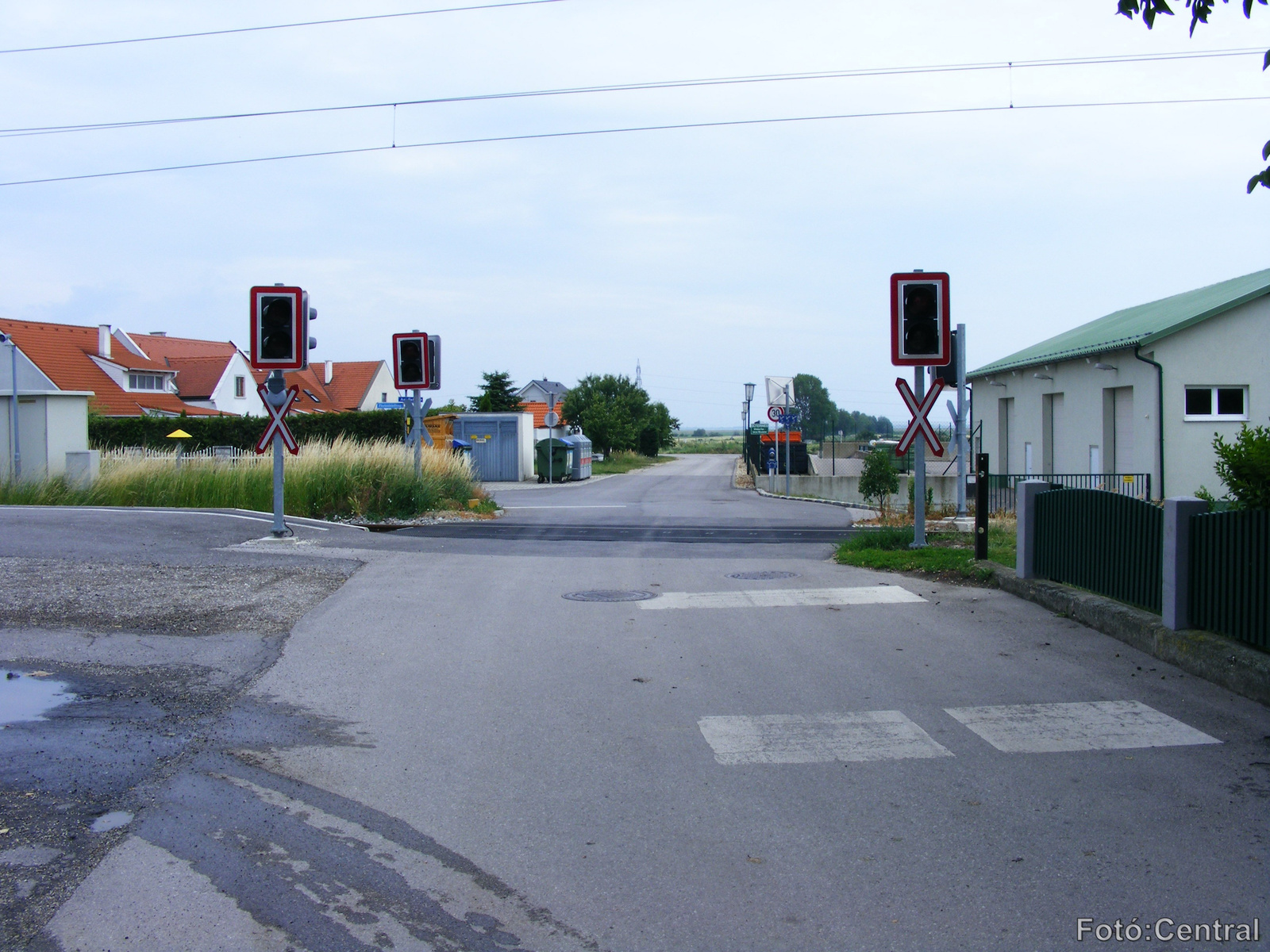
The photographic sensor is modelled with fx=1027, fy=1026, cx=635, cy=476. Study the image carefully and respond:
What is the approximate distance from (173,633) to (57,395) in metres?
19.2

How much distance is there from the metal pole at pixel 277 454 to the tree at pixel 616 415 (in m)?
51.1

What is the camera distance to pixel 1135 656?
7.30m

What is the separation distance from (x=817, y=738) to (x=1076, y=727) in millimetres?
1465

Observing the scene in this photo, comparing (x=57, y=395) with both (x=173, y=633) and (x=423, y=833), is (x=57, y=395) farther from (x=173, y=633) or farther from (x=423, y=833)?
(x=423, y=833)

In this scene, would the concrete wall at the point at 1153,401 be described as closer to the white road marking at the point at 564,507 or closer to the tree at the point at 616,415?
the white road marking at the point at 564,507

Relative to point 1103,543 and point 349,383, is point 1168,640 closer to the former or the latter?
point 1103,543

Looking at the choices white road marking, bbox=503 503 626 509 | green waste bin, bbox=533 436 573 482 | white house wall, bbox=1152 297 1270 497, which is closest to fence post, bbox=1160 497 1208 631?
white house wall, bbox=1152 297 1270 497

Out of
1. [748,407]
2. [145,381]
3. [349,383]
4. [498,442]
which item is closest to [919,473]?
[498,442]

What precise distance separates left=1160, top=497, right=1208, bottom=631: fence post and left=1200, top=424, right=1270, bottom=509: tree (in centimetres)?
45

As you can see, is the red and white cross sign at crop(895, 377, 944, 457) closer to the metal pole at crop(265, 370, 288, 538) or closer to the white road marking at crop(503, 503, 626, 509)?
the metal pole at crop(265, 370, 288, 538)

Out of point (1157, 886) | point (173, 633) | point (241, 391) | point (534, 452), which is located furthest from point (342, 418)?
point (1157, 886)

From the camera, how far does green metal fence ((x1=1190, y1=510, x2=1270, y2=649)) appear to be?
6340 mm

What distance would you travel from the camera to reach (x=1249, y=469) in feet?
21.2

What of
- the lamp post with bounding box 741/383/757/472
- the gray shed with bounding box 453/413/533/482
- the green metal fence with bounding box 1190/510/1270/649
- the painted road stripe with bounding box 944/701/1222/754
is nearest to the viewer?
the painted road stripe with bounding box 944/701/1222/754
